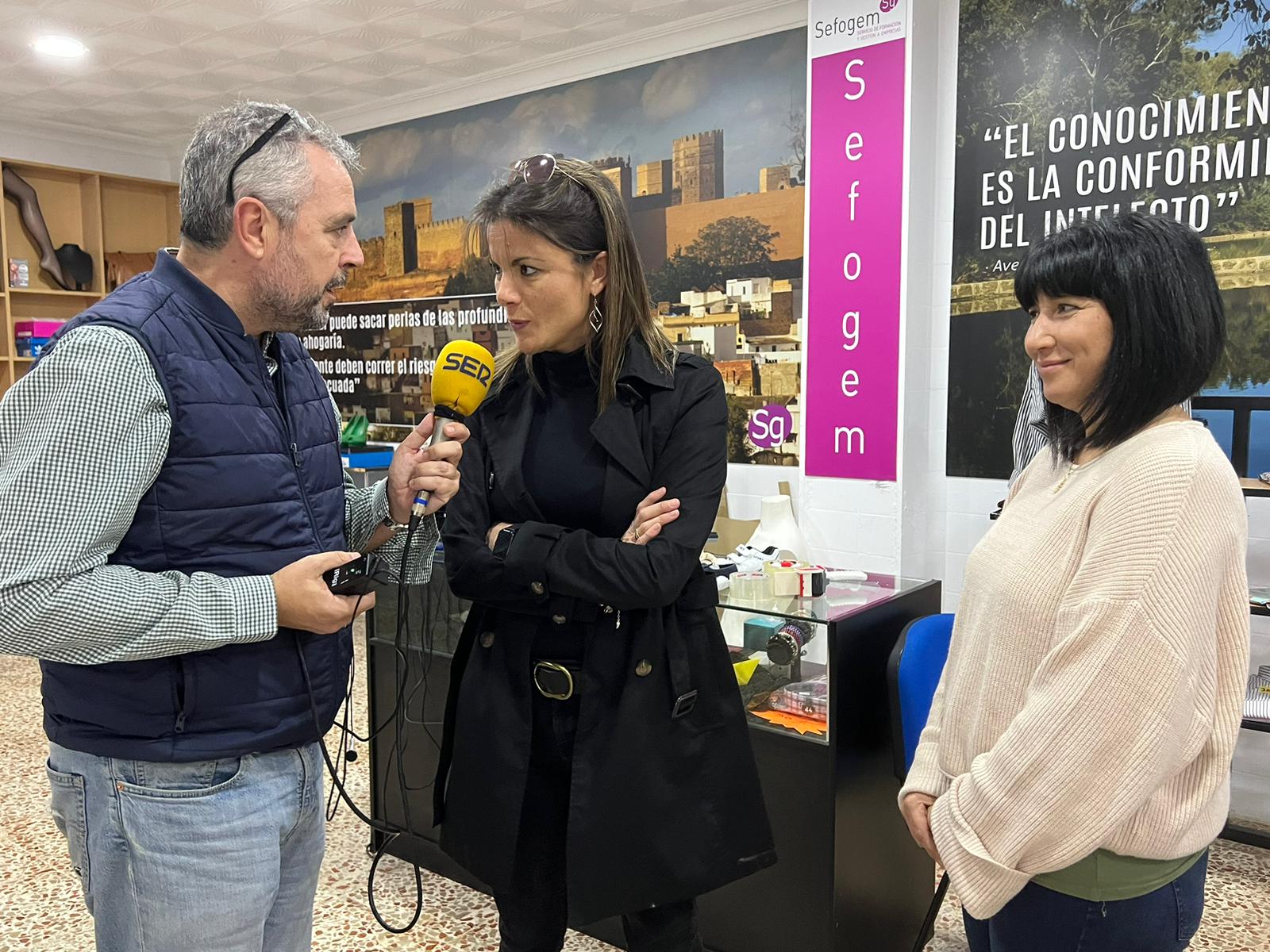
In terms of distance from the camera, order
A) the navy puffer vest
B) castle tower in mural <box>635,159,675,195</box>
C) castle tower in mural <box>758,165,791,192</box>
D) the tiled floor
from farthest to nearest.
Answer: castle tower in mural <box>635,159,675,195</box>, castle tower in mural <box>758,165,791,192</box>, the tiled floor, the navy puffer vest

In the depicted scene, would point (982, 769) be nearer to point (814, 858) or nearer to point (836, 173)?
point (814, 858)

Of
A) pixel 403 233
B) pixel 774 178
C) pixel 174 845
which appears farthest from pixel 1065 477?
pixel 403 233

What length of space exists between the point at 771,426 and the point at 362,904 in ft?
9.05

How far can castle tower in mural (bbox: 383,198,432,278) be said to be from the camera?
616 centimetres

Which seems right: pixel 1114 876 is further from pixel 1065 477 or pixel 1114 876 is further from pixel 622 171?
pixel 622 171

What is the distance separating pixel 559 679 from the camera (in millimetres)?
1573

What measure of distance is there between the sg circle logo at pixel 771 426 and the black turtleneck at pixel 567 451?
3.01m

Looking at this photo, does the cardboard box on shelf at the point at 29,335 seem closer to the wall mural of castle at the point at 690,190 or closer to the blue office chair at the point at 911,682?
the wall mural of castle at the point at 690,190

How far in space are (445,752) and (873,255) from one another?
116 inches

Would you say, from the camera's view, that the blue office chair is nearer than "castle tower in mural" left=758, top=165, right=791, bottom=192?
Yes

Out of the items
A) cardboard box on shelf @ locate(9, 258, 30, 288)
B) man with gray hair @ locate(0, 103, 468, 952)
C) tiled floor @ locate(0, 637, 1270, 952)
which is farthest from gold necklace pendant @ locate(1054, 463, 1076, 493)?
cardboard box on shelf @ locate(9, 258, 30, 288)

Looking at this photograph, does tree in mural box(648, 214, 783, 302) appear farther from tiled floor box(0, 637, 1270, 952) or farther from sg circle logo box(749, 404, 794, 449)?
tiled floor box(0, 637, 1270, 952)

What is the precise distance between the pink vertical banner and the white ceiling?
616 millimetres

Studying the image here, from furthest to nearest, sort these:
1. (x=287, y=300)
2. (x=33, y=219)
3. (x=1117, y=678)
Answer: (x=33, y=219), (x=287, y=300), (x=1117, y=678)
